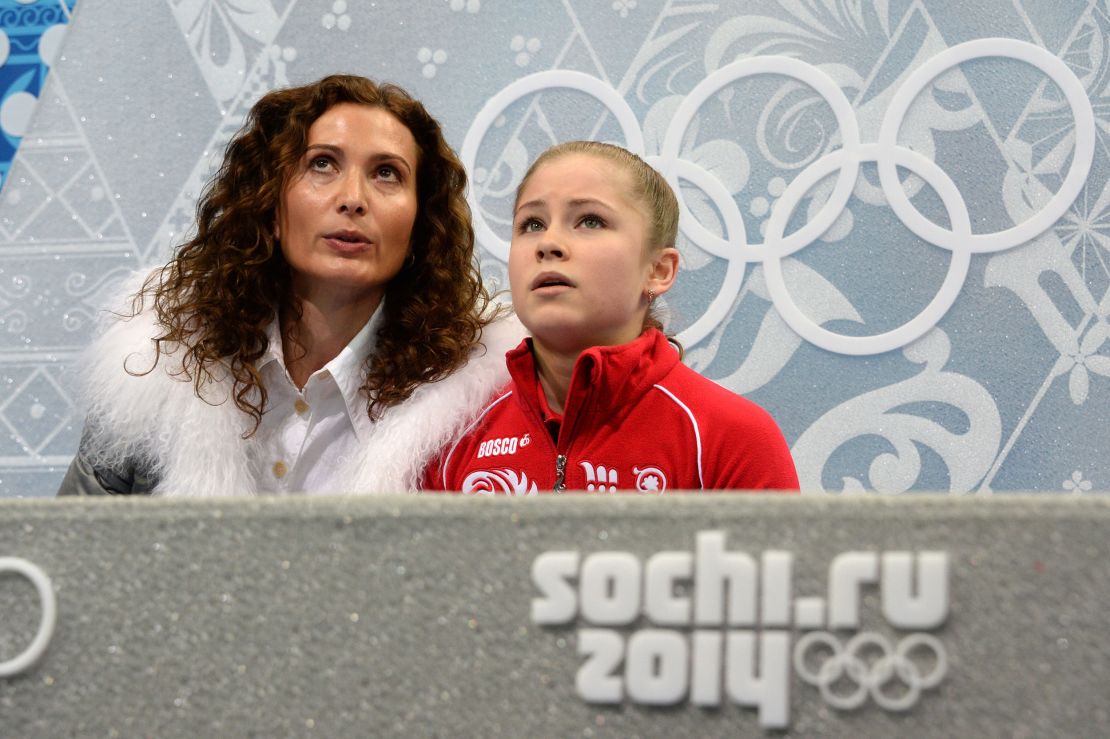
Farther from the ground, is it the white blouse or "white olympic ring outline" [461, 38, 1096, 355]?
"white olympic ring outline" [461, 38, 1096, 355]

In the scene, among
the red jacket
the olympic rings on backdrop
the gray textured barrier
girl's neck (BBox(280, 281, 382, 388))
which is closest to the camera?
the gray textured barrier

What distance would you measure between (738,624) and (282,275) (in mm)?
1171

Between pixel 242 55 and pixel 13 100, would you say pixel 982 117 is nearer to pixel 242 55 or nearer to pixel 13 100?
pixel 242 55

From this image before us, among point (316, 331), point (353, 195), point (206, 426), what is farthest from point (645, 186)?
point (206, 426)

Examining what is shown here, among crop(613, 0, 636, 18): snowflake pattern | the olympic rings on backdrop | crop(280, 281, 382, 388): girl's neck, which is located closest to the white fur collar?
crop(280, 281, 382, 388): girl's neck

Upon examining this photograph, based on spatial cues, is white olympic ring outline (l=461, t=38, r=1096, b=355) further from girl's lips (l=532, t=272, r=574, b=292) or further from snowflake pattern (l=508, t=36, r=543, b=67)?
girl's lips (l=532, t=272, r=574, b=292)

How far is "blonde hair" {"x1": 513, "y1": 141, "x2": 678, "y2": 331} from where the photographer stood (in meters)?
1.42

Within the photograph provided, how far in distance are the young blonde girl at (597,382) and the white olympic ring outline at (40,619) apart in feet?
2.39

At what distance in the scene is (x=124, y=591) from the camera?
59 cm

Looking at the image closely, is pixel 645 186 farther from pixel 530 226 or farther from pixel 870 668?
pixel 870 668

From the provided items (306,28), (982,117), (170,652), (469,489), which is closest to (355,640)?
(170,652)

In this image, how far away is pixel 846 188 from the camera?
188 cm

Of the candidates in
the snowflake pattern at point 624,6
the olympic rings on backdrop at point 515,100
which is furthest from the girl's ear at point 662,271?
the snowflake pattern at point 624,6

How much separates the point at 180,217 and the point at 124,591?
168 centimetres
